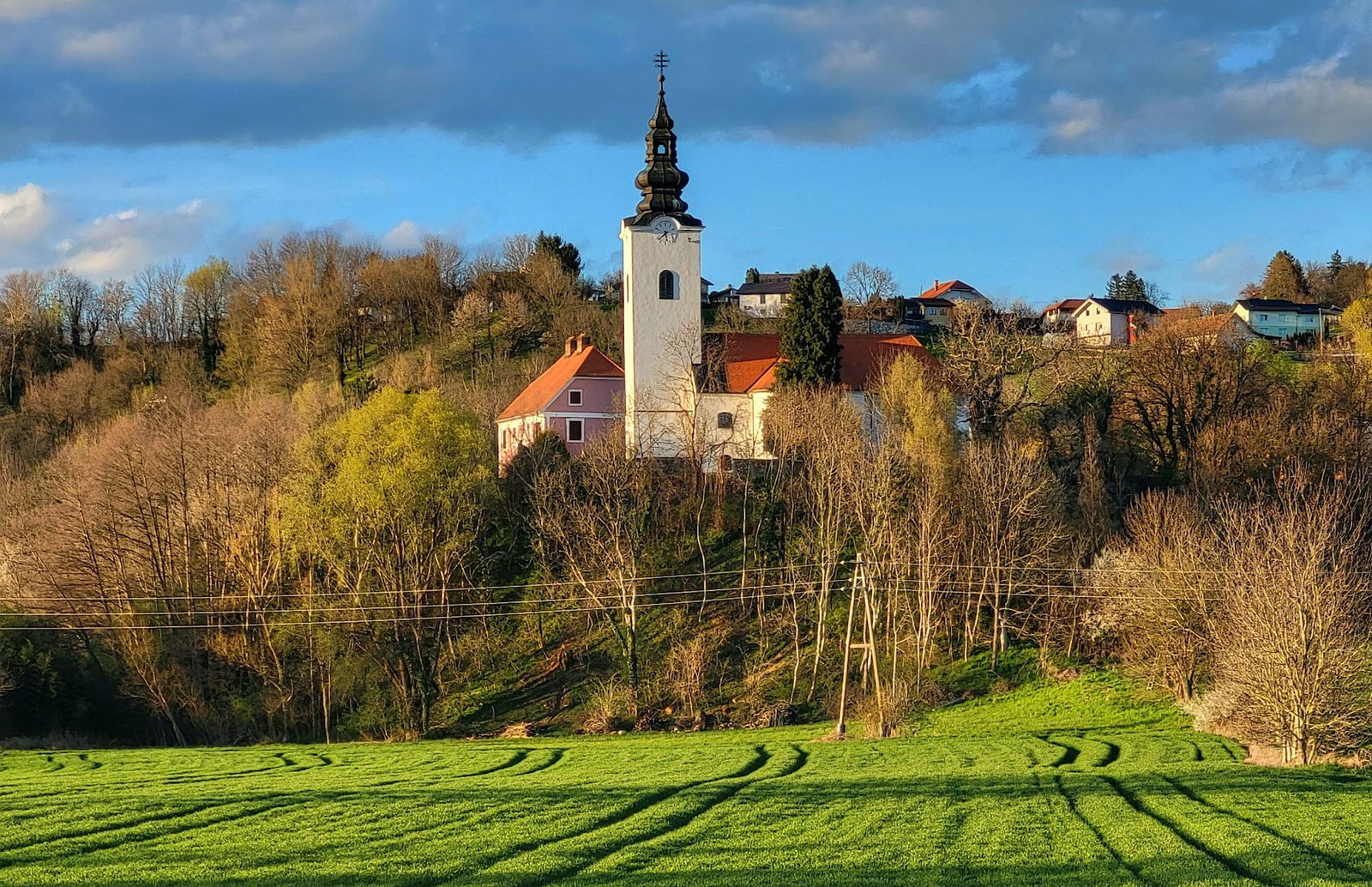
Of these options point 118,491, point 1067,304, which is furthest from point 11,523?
point 1067,304

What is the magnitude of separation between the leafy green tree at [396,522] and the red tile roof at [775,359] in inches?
657

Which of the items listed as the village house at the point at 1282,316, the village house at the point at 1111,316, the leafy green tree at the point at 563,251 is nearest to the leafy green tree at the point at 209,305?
the leafy green tree at the point at 563,251

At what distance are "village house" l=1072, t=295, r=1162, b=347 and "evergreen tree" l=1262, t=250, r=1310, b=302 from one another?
1347 centimetres

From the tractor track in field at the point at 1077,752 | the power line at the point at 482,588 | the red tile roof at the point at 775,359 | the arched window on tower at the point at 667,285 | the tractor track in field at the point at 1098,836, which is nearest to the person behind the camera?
the tractor track in field at the point at 1098,836

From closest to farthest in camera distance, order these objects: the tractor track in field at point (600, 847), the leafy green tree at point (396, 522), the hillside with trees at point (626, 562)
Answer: the tractor track in field at point (600, 847) < the hillside with trees at point (626, 562) < the leafy green tree at point (396, 522)

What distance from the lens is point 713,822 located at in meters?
21.8

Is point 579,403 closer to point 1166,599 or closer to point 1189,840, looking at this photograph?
point 1166,599

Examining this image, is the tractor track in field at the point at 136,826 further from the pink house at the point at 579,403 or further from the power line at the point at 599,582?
the pink house at the point at 579,403

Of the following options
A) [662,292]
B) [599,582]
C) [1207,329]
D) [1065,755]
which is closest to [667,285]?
[662,292]

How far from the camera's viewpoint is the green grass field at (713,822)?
17.9 m

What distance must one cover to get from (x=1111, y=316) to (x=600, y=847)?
109 metres

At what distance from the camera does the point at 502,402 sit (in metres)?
84.7

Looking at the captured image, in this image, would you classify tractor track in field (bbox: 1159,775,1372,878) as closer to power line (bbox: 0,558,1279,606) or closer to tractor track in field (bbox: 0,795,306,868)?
tractor track in field (bbox: 0,795,306,868)

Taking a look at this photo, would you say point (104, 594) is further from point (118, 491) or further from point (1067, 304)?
point (1067, 304)
